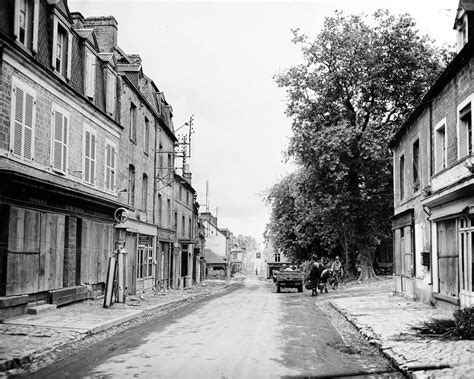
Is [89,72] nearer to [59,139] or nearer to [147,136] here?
[59,139]

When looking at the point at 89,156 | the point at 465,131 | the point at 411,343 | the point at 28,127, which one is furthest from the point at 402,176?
the point at 28,127

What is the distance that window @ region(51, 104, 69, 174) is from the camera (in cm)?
1583

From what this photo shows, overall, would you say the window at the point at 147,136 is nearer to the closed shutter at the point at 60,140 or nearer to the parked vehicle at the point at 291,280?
the closed shutter at the point at 60,140

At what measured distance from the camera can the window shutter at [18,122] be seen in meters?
13.4

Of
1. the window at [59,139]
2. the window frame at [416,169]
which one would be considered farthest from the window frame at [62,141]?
the window frame at [416,169]

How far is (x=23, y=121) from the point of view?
1379cm

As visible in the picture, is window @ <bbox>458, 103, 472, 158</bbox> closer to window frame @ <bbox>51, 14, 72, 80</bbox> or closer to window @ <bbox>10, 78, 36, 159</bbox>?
window @ <bbox>10, 78, 36, 159</bbox>

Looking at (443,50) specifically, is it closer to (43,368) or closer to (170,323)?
(170,323)

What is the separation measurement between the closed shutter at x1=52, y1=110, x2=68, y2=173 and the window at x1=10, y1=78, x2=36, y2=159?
1.51 meters

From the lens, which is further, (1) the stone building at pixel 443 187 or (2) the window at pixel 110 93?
(2) the window at pixel 110 93

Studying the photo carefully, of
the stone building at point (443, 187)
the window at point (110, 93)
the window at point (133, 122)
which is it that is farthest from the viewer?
the window at point (133, 122)

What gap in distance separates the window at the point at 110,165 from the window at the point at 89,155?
4.47 ft

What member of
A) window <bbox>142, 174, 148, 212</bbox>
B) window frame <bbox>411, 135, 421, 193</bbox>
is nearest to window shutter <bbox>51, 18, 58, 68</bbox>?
window <bbox>142, 174, 148, 212</bbox>

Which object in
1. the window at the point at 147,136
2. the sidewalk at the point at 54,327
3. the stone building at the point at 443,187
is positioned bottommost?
the sidewalk at the point at 54,327
